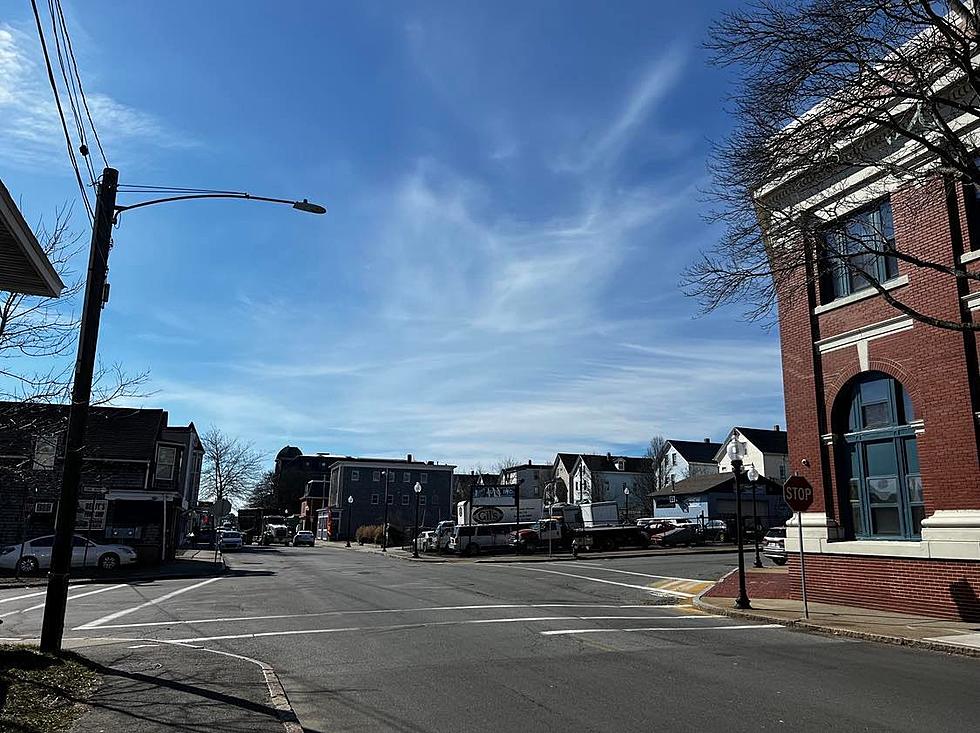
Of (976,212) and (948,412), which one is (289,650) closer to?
(948,412)

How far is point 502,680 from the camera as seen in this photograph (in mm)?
9117

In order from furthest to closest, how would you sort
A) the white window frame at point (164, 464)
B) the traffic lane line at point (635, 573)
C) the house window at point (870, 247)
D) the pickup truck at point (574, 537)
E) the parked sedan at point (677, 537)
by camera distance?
1. the parked sedan at point (677, 537)
2. the pickup truck at point (574, 537)
3. the white window frame at point (164, 464)
4. the traffic lane line at point (635, 573)
5. the house window at point (870, 247)

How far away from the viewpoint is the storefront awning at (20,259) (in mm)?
7457

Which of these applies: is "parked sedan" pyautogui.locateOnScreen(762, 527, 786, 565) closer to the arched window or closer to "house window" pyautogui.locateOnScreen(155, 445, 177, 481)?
the arched window

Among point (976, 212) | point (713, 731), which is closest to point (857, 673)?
point (713, 731)

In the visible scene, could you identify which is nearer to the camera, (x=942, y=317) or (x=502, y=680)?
(x=502, y=680)

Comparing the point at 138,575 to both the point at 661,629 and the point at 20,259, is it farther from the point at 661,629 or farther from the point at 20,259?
the point at 20,259

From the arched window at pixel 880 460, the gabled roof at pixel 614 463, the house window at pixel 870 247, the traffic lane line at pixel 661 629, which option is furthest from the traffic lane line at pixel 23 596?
the gabled roof at pixel 614 463

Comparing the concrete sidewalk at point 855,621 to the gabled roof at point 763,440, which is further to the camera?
the gabled roof at point 763,440

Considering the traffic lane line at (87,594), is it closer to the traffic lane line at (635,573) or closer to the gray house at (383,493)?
the traffic lane line at (635,573)

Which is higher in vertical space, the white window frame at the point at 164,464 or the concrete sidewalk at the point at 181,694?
the white window frame at the point at 164,464

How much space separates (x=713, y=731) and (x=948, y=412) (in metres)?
10.6

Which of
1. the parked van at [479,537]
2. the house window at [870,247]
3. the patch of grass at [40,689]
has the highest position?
the house window at [870,247]

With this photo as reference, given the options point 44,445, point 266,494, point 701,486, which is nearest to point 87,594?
point 44,445
